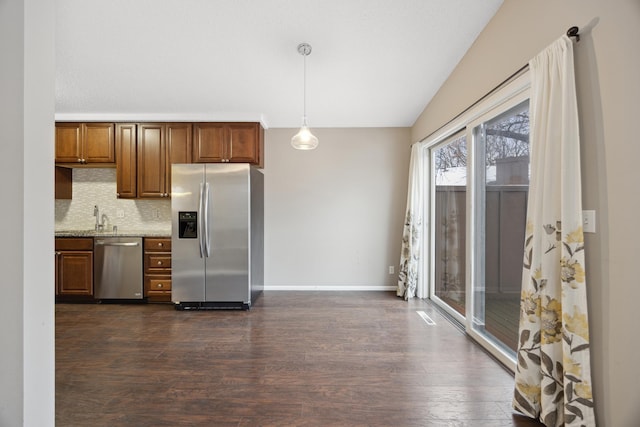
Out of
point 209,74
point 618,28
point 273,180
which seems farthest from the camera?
point 273,180

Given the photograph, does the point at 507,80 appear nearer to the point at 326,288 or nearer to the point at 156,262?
the point at 326,288

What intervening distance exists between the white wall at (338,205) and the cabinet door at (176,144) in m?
1.13

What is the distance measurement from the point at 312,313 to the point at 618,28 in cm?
337

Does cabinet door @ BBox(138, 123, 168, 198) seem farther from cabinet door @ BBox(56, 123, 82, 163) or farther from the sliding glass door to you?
the sliding glass door

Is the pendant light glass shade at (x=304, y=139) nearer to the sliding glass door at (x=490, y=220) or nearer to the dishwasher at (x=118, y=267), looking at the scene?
the sliding glass door at (x=490, y=220)

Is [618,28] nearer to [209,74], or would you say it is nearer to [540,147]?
[540,147]

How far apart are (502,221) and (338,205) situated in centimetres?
243

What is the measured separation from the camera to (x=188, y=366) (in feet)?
7.75

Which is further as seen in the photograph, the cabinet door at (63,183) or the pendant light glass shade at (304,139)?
the cabinet door at (63,183)

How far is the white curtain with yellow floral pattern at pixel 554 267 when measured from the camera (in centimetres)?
147

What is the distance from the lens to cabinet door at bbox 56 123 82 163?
4117 millimetres

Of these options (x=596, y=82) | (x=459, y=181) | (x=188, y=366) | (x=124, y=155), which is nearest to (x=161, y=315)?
(x=188, y=366)

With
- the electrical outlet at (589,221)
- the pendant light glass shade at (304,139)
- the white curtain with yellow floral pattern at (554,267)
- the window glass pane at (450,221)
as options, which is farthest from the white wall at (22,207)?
the window glass pane at (450,221)

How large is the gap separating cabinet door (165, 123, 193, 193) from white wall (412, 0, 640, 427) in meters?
4.04
